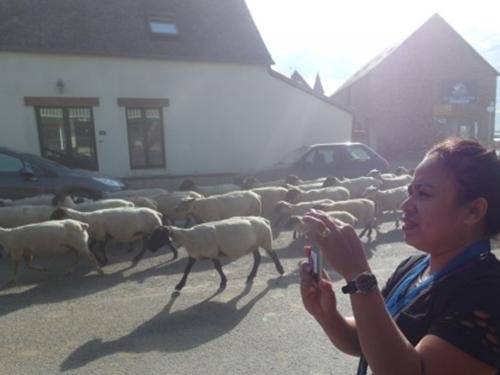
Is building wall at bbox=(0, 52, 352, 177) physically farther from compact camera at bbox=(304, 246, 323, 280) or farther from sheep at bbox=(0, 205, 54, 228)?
compact camera at bbox=(304, 246, 323, 280)

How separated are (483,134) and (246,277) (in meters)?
28.9

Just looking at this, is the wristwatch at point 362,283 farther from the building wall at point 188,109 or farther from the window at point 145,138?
the window at point 145,138

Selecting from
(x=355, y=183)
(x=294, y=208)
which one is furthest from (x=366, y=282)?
(x=355, y=183)

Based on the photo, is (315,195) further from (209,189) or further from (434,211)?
(434,211)

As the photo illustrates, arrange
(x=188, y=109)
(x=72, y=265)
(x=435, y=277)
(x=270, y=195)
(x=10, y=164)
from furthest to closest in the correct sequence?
(x=188, y=109)
(x=270, y=195)
(x=10, y=164)
(x=72, y=265)
(x=435, y=277)

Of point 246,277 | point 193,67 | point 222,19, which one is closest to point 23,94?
point 193,67

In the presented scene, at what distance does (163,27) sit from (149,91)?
3.15 metres

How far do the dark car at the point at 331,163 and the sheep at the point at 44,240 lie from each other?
7.68m

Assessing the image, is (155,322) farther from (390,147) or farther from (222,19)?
(390,147)

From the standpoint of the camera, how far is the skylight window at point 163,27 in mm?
16391

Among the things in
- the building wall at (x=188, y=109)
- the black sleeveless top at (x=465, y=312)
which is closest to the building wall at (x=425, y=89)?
the building wall at (x=188, y=109)

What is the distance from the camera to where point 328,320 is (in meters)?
1.84

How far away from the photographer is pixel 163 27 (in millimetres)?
16703

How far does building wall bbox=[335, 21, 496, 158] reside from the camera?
28406 millimetres
